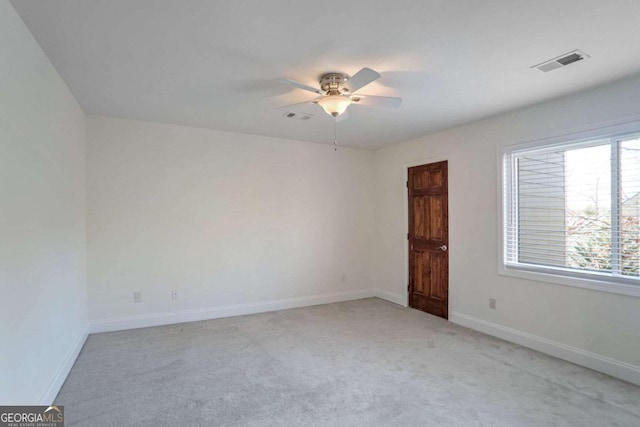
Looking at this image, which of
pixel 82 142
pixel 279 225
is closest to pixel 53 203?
pixel 82 142

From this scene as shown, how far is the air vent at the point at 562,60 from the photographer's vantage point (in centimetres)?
230

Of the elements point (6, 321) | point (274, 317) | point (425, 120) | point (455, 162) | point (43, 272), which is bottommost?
point (274, 317)

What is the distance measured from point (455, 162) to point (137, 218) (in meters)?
4.13

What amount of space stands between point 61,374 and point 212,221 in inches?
88.4

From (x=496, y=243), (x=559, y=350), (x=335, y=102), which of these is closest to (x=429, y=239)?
(x=496, y=243)

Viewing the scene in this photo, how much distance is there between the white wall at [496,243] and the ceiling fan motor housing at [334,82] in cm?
216

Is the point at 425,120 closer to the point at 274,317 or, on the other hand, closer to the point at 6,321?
the point at 274,317

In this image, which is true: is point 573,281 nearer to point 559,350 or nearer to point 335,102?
point 559,350

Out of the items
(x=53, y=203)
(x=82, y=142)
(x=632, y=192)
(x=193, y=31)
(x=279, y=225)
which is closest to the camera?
(x=193, y=31)

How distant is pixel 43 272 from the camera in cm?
231

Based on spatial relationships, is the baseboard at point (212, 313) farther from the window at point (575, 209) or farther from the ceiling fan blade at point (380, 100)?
the ceiling fan blade at point (380, 100)

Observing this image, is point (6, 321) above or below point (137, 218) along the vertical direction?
below

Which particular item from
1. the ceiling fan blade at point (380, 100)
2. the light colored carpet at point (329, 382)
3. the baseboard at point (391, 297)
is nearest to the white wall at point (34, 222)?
the light colored carpet at point (329, 382)

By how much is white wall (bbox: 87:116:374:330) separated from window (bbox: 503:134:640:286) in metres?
2.52
